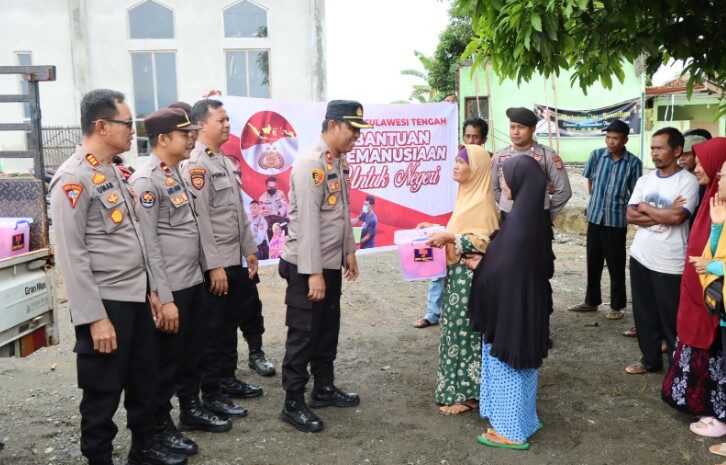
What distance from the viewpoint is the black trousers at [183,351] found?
11.4 feet

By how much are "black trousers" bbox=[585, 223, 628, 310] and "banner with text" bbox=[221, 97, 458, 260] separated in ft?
4.62

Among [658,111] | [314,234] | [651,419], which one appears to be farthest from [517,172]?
[658,111]

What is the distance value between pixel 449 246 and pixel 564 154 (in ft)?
47.3

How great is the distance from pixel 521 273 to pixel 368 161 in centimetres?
251

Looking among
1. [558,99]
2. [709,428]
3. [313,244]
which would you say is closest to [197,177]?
[313,244]

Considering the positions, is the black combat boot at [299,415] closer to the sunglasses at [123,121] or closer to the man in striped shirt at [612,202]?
the sunglasses at [123,121]

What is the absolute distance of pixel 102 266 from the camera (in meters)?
2.94

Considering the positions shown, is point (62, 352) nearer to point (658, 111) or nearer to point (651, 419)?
point (651, 419)

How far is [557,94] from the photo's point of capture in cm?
1722

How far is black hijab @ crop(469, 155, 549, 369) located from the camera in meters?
3.49

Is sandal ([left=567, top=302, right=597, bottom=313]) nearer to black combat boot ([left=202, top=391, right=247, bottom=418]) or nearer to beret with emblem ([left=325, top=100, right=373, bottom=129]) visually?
beret with emblem ([left=325, top=100, right=373, bottom=129])

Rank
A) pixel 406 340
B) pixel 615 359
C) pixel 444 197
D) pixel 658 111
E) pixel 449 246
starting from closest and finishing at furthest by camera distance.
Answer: pixel 449 246, pixel 615 359, pixel 406 340, pixel 444 197, pixel 658 111

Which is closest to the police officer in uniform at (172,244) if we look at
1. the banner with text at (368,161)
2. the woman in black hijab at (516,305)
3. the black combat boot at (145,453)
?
the black combat boot at (145,453)

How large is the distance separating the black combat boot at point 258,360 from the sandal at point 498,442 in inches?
69.4
